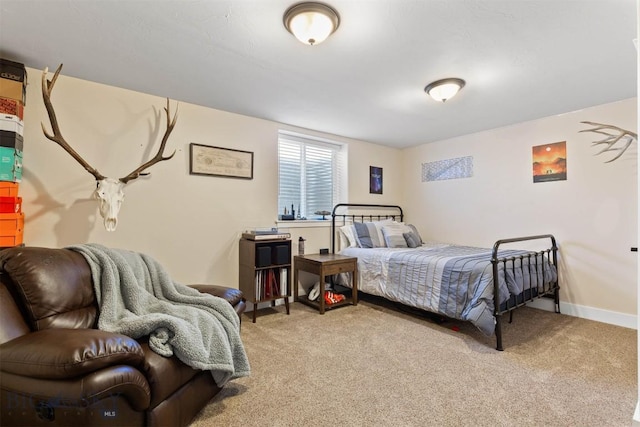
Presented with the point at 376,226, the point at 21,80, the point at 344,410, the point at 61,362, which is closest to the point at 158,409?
the point at 61,362

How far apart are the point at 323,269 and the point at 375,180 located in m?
1.98

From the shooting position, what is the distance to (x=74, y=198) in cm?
248

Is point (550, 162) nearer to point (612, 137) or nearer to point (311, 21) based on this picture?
point (612, 137)

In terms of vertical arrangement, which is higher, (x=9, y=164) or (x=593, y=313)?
(x=9, y=164)

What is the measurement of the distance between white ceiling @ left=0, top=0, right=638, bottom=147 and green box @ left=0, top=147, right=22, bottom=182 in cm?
70

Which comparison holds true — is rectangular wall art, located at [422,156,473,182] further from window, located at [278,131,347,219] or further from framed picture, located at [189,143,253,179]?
framed picture, located at [189,143,253,179]

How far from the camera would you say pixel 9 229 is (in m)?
2.04

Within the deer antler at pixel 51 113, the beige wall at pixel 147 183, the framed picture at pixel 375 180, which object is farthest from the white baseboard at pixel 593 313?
the deer antler at pixel 51 113

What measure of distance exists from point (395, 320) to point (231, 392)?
6.03 ft

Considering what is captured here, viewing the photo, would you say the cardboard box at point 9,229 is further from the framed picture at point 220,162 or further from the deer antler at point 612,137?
the deer antler at point 612,137

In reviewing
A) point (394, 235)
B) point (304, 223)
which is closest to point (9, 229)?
point (304, 223)

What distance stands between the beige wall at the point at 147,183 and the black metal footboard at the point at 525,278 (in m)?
2.27

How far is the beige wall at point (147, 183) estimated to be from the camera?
2371 millimetres

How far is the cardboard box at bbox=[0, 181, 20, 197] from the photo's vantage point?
6.64 ft
